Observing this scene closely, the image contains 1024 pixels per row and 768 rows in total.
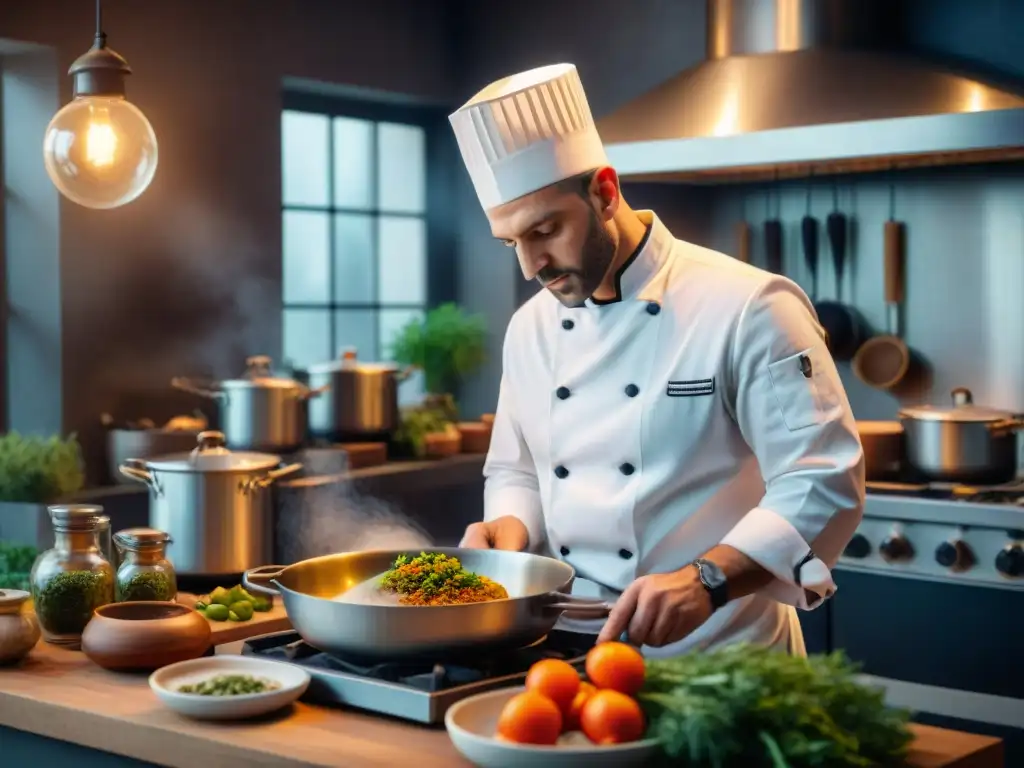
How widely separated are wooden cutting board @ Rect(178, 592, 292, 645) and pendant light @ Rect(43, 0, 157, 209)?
819 millimetres

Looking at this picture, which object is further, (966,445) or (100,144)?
(966,445)

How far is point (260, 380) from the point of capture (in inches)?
165

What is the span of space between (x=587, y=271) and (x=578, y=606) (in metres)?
0.63

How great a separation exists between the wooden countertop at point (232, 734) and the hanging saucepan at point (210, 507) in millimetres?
672

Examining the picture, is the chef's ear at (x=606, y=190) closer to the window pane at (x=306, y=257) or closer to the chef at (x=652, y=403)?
the chef at (x=652, y=403)

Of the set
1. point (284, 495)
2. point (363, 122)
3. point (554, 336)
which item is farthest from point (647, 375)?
point (363, 122)

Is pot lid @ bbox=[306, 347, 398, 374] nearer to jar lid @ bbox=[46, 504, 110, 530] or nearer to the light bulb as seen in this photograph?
the light bulb

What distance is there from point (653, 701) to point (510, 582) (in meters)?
0.52

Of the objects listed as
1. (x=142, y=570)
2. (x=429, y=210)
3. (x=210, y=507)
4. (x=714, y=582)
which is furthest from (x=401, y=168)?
(x=714, y=582)

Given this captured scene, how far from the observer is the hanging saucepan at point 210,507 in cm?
274

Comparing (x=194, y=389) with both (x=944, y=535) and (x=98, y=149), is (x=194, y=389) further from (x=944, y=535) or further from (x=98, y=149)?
(x=944, y=535)

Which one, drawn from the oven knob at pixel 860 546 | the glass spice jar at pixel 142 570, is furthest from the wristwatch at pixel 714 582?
the oven knob at pixel 860 546

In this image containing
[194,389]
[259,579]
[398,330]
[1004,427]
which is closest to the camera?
[259,579]

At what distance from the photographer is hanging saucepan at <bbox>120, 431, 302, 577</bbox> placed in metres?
2.74
